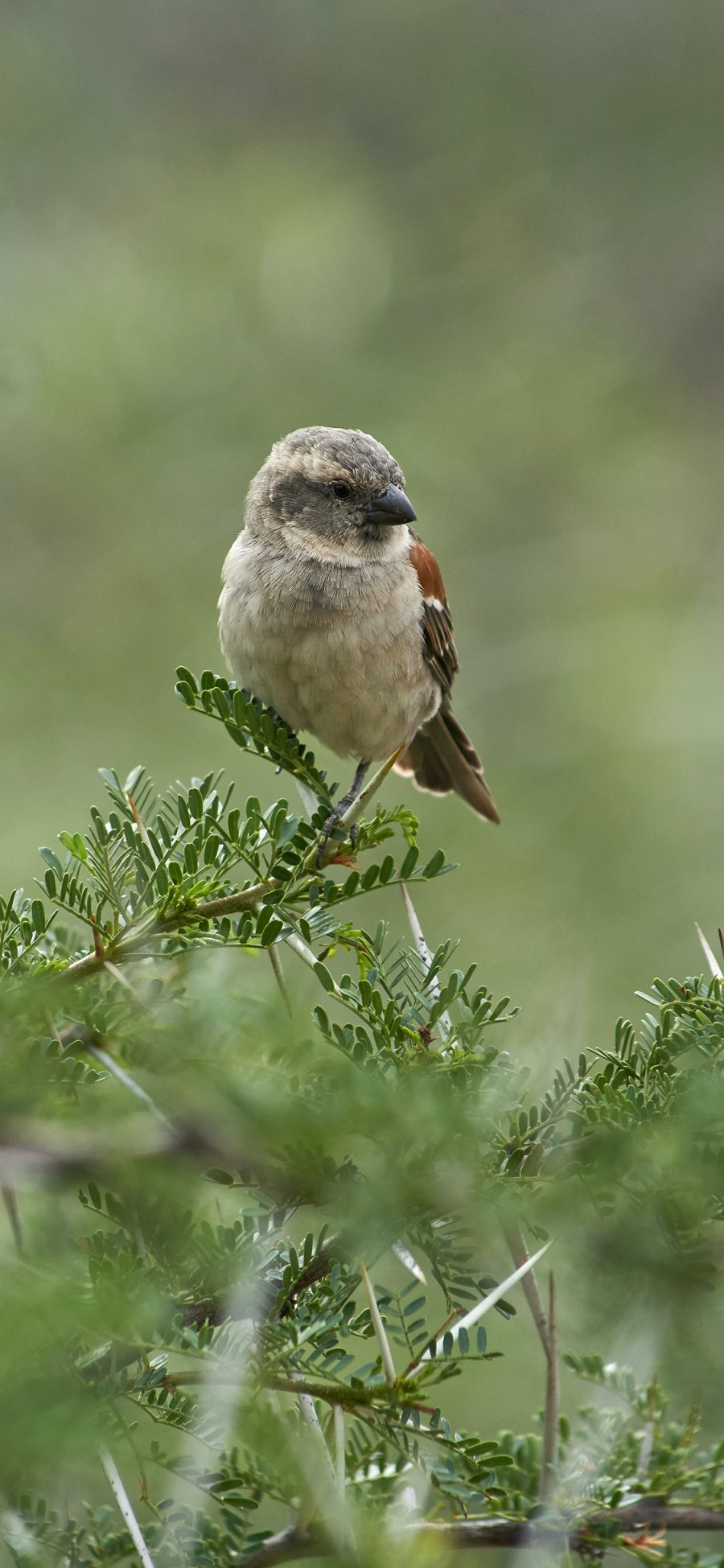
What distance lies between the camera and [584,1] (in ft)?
49.1

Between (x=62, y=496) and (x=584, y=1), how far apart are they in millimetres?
9360

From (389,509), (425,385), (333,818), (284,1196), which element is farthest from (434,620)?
(425,385)

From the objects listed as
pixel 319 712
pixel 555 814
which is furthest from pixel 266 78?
pixel 319 712

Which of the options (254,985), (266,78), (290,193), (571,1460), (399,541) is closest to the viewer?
(254,985)

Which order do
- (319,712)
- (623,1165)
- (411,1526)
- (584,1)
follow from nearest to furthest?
(623,1165) < (411,1526) < (319,712) < (584,1)

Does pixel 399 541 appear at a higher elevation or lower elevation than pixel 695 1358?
higher

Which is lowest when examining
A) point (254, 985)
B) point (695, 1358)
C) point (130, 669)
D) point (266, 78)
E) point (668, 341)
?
point (695, 1358)

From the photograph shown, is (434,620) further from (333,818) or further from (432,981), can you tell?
(432,981)

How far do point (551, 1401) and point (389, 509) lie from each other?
3592 mm

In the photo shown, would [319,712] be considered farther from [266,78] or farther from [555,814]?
Answer: [266,78]

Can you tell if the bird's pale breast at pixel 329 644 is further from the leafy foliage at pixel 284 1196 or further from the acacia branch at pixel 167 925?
the acacia branch at pixel 167 925

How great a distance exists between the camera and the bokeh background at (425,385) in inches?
323

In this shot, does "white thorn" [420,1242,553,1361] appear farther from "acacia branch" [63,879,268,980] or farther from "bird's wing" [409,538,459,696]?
"bird's wing" [409,538,459,696]

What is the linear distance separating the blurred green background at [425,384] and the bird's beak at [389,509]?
2.01 meters
